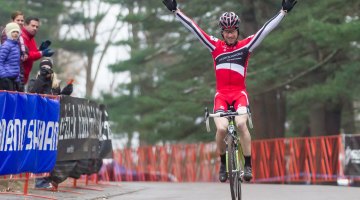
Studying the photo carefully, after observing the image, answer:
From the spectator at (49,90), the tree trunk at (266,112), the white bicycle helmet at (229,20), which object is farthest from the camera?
the tree trunk at (266,112)

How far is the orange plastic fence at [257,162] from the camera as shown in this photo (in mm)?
23719

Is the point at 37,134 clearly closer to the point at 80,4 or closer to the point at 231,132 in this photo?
the point at 231,132

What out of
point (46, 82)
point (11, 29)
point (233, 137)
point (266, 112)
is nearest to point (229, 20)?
point (233, 137)

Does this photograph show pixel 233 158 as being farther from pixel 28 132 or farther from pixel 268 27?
pixel 28 132

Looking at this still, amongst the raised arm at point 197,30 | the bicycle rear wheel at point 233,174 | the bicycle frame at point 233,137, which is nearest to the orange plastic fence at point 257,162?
the raised arm at point 197,30

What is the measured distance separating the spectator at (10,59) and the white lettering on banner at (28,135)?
833mm

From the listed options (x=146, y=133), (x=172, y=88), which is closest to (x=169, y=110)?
(x=172, y=88)

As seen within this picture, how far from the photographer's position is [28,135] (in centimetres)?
1198

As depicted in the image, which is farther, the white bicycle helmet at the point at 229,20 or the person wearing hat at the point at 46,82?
the person wearing hat at the point at 46,82

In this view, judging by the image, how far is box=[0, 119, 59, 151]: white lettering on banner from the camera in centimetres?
1115

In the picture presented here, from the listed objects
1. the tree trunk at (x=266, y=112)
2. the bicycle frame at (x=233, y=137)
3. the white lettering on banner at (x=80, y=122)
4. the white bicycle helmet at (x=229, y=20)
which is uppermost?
the tree trunk at (x=266, y=112)

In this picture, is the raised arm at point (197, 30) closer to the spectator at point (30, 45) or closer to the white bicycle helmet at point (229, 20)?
the white bicycle helmet at point (229, 20)

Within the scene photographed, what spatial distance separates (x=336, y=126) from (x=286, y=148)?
8123mm

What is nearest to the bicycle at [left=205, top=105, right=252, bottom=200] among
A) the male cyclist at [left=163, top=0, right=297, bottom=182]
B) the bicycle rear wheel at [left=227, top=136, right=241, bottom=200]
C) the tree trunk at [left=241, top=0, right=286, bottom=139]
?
the bicycle rear wheel at [left=227, top=136, right=241, bottom=200]
